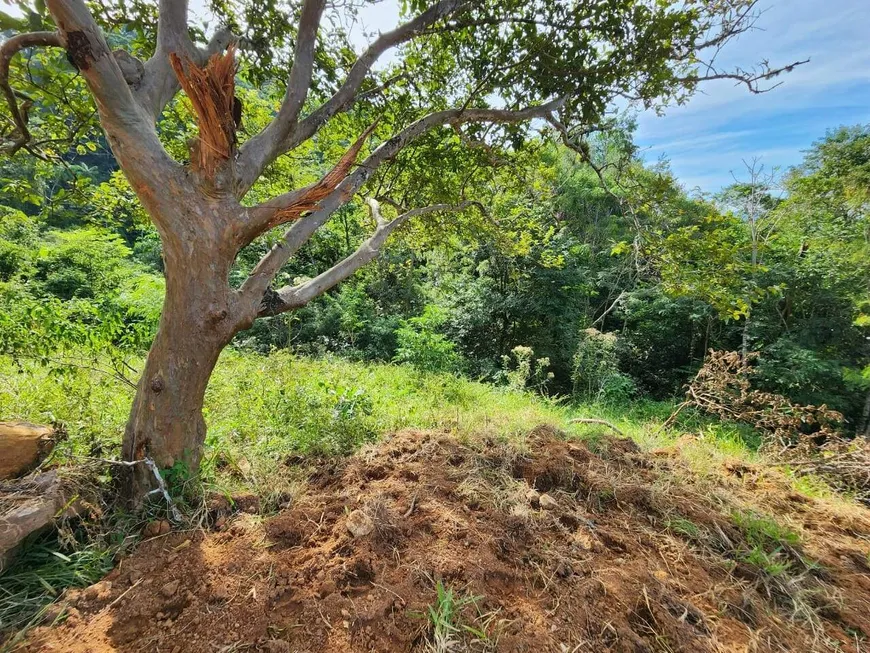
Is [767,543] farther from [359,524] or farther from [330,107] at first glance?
[330,107]

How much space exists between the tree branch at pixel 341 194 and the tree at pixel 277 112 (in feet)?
0.04

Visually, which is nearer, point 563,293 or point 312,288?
point 312,288

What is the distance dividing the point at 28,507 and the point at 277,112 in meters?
2.75

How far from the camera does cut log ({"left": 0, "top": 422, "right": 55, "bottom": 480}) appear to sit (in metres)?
1.64

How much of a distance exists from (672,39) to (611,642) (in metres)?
4.22

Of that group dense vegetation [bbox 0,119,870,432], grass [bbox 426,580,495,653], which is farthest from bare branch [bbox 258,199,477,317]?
dense vegetation [bbox 0,119,870,432]

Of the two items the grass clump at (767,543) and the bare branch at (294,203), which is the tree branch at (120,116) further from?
the grass clump at (767,543)

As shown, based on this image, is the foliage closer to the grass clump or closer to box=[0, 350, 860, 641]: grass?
box=[0, 350, 860, 641]: grass

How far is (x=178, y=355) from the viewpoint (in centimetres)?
189

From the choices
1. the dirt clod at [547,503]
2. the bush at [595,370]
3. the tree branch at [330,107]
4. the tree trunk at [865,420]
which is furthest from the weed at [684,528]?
the tree trunk at [865,420]

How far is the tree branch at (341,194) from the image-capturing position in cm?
208

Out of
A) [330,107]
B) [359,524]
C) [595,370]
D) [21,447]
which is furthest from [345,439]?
[595,370]

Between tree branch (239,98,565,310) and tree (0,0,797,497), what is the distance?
1cm

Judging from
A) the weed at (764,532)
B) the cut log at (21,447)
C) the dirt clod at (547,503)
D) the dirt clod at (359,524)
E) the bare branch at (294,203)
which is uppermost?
the bare branch at (294,203)
